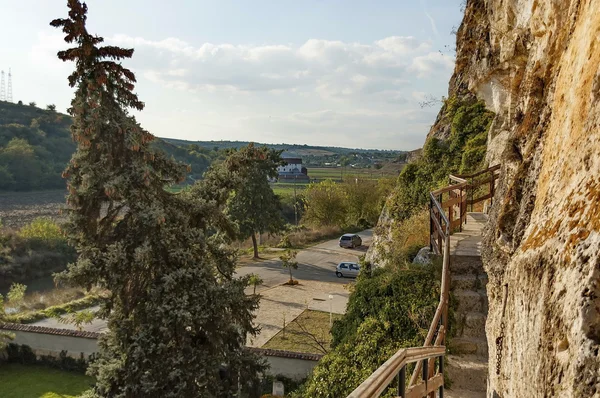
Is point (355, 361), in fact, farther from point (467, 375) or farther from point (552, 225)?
point (552, 225)

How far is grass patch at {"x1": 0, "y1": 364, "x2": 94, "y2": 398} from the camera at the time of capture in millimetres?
15234

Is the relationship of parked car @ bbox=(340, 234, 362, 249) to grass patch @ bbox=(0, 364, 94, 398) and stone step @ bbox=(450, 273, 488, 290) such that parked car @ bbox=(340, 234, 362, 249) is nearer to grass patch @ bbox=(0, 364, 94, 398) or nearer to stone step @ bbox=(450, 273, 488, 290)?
grass patch @ bbox=(0, 364, 94, 398)

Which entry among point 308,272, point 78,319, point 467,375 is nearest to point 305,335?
point 78,319

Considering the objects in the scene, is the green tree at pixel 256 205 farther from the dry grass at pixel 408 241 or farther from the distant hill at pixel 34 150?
the dry grass at pixel 408 241

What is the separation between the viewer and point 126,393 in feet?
31.0

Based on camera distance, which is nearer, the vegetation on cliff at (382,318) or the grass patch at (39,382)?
the vegetation on cliff at (382,318)

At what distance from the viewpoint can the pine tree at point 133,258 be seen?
31.5 feet

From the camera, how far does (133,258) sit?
988 cm

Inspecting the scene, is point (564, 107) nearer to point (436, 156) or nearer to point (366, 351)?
point (366, 351)

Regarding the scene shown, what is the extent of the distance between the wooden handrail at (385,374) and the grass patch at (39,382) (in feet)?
46.9

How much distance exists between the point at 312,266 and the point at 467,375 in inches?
1036

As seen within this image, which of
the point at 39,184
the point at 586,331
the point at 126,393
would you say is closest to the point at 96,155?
the point at 126,393

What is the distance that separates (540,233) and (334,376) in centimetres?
525

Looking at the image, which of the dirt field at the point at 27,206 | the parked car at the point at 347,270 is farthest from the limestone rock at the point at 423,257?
the dirt field at the point at 27,206
